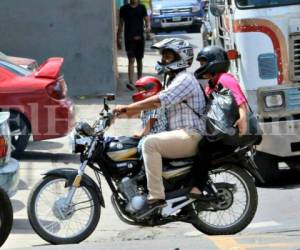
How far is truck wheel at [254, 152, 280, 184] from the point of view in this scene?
32.0 ft

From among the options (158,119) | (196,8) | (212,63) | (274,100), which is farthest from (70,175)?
(196,8)

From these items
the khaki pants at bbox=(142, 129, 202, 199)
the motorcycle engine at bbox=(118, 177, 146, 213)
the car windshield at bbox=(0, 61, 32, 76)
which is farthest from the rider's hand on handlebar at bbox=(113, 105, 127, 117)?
the car windshield at bbox=(0, 61, 32, 76)

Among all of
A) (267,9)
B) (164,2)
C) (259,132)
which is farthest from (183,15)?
(259,132)

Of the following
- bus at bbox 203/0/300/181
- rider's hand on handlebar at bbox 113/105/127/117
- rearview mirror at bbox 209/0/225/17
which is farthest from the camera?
rearview mirror at bbox 209/0/225/17

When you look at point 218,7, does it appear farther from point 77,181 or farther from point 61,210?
point 61,210

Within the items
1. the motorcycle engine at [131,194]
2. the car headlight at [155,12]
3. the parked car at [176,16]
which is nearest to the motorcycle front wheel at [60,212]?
the motorcycle engine at [131,194]

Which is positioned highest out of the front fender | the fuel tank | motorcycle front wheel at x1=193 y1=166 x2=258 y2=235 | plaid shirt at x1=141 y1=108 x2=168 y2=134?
plaid shirt at x1=141 y1=108 x2=168 y2=134

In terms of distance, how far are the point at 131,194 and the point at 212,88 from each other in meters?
1.28

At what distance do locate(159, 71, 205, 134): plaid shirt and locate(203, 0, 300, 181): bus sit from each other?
2.26 metres

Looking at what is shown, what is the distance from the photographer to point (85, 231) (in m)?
7.08

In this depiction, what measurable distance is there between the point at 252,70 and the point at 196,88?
2.44 meters

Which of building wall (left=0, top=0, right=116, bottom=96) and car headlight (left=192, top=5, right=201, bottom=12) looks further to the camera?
car headlight (left=192, top=5, right=201, bottom=12)

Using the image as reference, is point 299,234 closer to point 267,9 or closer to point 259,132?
point 259,132

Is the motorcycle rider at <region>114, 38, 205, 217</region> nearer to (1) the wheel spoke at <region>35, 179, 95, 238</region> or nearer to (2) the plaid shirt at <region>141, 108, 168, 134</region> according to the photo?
(2) the plaid shirt at <region>141, 108, 168, 134</region>
